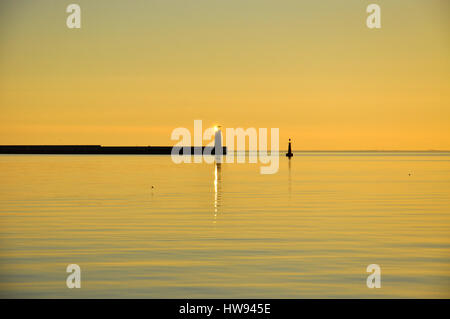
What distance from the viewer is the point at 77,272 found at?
734 inches

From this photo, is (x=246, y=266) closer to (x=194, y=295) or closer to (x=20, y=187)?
(x=194, y=295)

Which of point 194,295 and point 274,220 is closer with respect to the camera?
point 194,295
